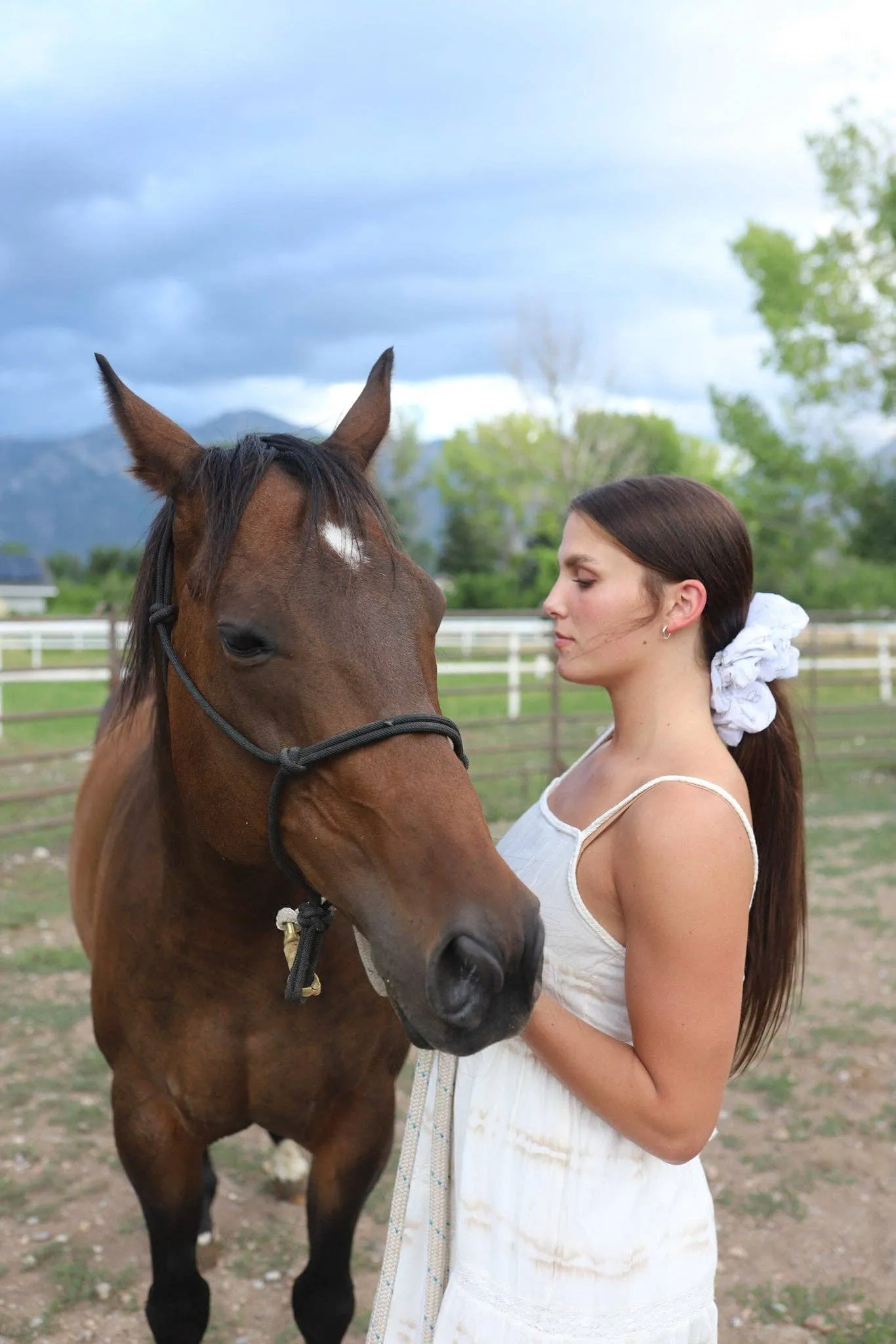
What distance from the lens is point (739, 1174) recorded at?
381 centimetres

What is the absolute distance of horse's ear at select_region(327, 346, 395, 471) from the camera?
2.05m

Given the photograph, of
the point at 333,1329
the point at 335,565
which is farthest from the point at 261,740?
the point at 333,1329

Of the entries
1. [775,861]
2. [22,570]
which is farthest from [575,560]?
[22,570]

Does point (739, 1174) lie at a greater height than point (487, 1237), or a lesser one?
lesser

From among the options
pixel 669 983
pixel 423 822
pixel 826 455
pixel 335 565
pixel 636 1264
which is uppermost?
pixel 826 455

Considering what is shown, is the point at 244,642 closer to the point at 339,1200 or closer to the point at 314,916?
the point at 314,916

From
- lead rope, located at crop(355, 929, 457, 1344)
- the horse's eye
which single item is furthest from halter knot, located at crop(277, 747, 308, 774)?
lead rope, located at crop(355, 929, 457, 1344)

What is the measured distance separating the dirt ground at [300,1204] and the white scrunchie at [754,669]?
2288 millimetres

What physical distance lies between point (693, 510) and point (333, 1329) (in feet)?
6.90

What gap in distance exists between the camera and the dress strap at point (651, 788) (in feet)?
4.57

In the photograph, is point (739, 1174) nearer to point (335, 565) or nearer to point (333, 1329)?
point (333, 1329)

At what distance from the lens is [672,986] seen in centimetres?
136

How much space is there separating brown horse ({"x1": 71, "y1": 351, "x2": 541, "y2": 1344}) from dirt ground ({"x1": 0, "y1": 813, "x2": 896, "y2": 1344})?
0.77 metres

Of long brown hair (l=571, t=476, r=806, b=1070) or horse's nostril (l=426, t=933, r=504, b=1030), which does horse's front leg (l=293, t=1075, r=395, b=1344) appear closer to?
long brown hair (l=571, t=476, r=806, b=1070)
